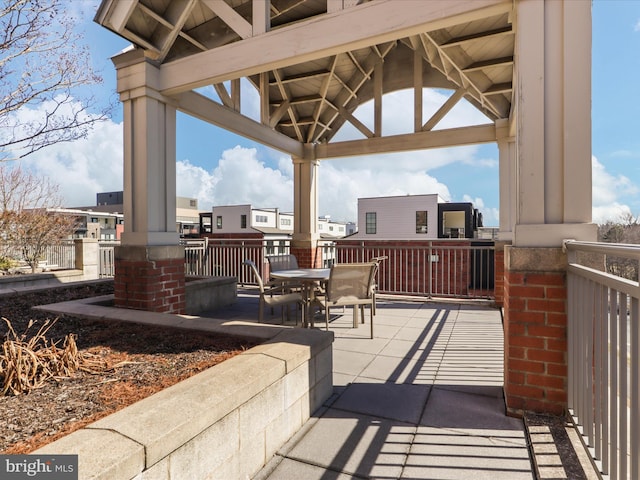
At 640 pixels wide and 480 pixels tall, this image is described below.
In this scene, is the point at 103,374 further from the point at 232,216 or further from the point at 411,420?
the point at 232,216

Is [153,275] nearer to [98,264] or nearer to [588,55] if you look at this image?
[588,55]

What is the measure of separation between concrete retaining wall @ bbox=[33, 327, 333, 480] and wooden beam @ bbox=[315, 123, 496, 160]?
500 centimetres

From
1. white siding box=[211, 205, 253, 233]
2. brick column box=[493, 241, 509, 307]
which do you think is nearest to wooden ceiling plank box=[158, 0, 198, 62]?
brick column box=[493, 241, 509, 307]

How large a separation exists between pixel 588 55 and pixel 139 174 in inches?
163

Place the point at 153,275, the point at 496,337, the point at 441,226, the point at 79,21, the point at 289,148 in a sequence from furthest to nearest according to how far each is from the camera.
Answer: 1. the point at 441,226
2. the point at 289,148
3. the point at 79,21
4. the point at 496,337
5. the point at 153,275

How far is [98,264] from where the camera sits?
8672mm

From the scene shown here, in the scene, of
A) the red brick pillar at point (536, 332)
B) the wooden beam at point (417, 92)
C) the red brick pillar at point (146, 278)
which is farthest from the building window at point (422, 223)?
the red brick pillar at point (536, 332)

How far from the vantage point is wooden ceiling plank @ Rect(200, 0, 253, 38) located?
362 centimetres

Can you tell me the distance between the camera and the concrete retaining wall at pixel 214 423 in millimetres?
1250

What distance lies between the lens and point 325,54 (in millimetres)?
3336

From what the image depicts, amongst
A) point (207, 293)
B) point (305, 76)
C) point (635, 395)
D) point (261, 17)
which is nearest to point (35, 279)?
point (207, 293)

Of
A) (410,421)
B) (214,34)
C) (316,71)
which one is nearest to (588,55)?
(410,421)

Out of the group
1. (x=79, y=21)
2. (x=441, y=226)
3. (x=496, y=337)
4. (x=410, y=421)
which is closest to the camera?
(x=410, y=421)

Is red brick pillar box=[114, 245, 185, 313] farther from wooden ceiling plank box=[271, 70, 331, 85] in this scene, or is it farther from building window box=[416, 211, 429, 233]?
building window box=[416, 211, 429, 233]
